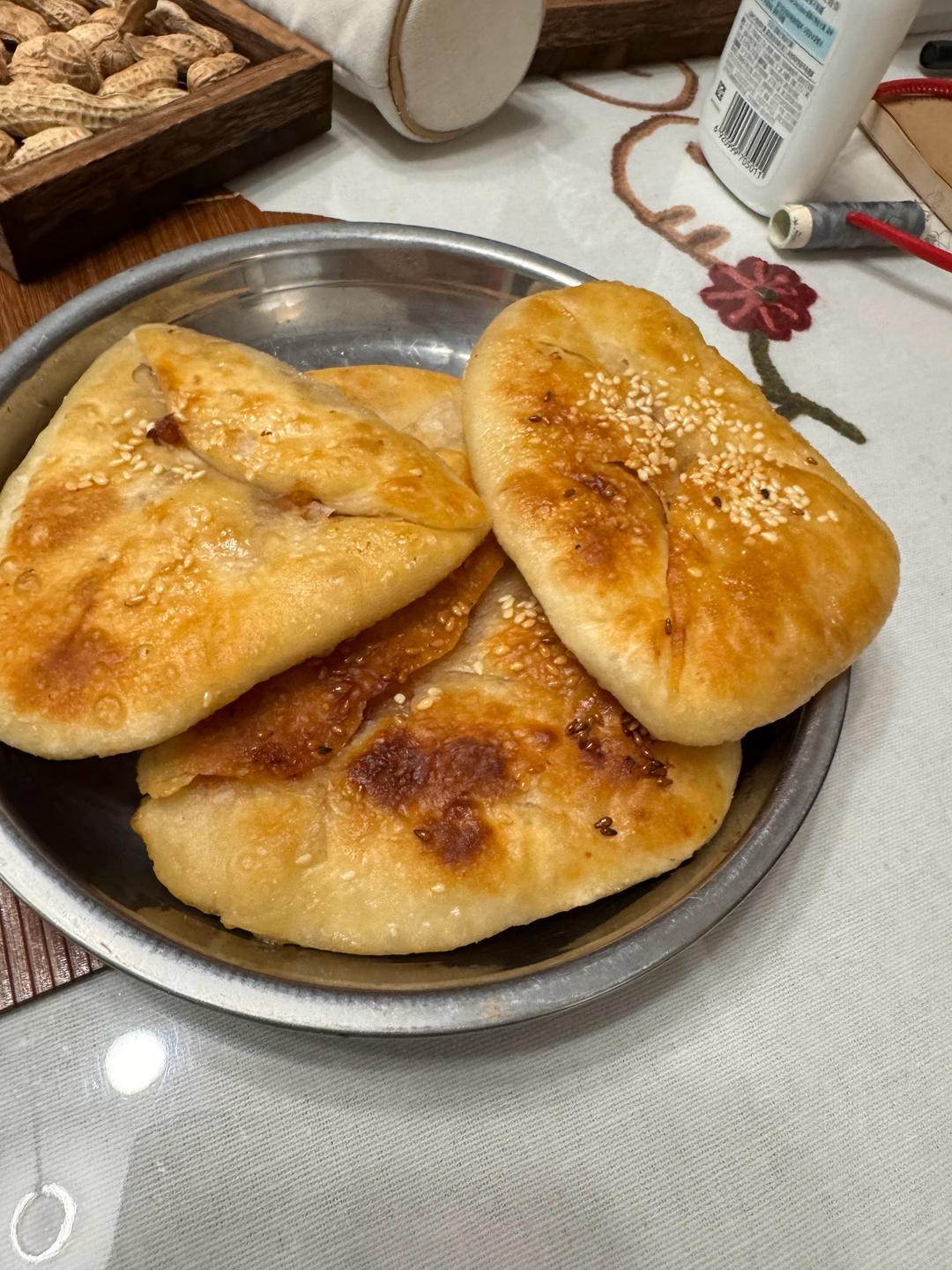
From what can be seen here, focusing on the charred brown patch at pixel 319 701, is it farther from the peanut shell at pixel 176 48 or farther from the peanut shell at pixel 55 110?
the peanut shell at pixel 176 48

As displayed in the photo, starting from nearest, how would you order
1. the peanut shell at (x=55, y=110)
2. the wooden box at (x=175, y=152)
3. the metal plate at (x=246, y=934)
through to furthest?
1. the metal plate at (x=246, y=934)
2. the wooden box at (x=175, y=152)
3. the peanut shell at (x=55, y=110)

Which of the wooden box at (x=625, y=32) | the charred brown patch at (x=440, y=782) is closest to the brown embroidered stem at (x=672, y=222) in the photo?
the wooden box at (x=625, y=32)

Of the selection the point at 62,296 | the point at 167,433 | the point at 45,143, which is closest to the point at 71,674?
the point at 167,433

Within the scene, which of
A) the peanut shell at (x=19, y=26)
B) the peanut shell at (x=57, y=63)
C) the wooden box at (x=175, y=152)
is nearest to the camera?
the wooden box at (x=175, y=152)

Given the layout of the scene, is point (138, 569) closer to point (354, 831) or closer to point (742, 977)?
point (354, 831)

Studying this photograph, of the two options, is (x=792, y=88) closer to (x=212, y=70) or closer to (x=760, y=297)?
(x=760, y=297)

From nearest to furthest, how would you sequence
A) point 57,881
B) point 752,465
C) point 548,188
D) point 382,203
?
1. point 57,881
2. point 752,465
3. point 382,203
4. point 548,188

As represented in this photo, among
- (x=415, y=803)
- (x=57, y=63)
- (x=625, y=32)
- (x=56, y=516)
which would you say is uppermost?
(x=625, y=32)

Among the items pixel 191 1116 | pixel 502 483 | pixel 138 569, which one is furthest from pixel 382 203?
pixel 191 1116
